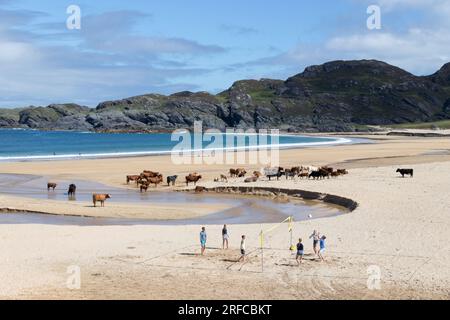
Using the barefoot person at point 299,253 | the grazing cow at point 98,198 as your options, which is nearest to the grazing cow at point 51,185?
the grazing cow at point 98,198

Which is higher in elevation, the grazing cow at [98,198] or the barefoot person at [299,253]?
the grazing cow at [98,198]

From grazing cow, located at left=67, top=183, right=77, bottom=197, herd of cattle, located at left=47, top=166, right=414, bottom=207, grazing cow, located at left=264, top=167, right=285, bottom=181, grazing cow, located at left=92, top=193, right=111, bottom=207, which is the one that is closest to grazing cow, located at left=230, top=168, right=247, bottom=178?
herd of cattle, located at left=47, top=166, right=414, bottom=207

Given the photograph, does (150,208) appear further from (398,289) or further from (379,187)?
(398,289)

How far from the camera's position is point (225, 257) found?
Result: 22.4 metres

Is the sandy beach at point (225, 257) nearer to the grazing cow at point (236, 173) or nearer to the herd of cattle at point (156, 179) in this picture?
the herd of cattle at point (156, 179)

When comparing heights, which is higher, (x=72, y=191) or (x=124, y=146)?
(x=124, y=146)

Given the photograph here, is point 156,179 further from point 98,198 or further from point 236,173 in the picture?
point 98,198

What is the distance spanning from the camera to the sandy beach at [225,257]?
717 inches

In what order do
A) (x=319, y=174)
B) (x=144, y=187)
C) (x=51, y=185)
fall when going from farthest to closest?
(x=319, y=174)
(x=144, y=187)
(x=51, y=185)

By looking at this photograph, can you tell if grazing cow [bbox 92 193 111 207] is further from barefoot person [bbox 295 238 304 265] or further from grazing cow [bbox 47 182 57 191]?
barefoot person [bbox 295 238 304 265]

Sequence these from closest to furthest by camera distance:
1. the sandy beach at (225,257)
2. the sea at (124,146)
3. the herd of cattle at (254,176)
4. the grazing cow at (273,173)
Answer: the sandy beach at (225,257)
the herd of cattle at (254,176)
the grazing cow at (273,173)
the sea at (124,146)

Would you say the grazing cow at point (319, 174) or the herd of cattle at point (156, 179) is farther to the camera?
the grazing cow at point (319, 174)

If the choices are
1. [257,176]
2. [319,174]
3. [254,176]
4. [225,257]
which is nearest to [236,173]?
[254,176]

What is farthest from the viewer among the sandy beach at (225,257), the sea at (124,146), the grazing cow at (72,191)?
the sea at (124,146)
